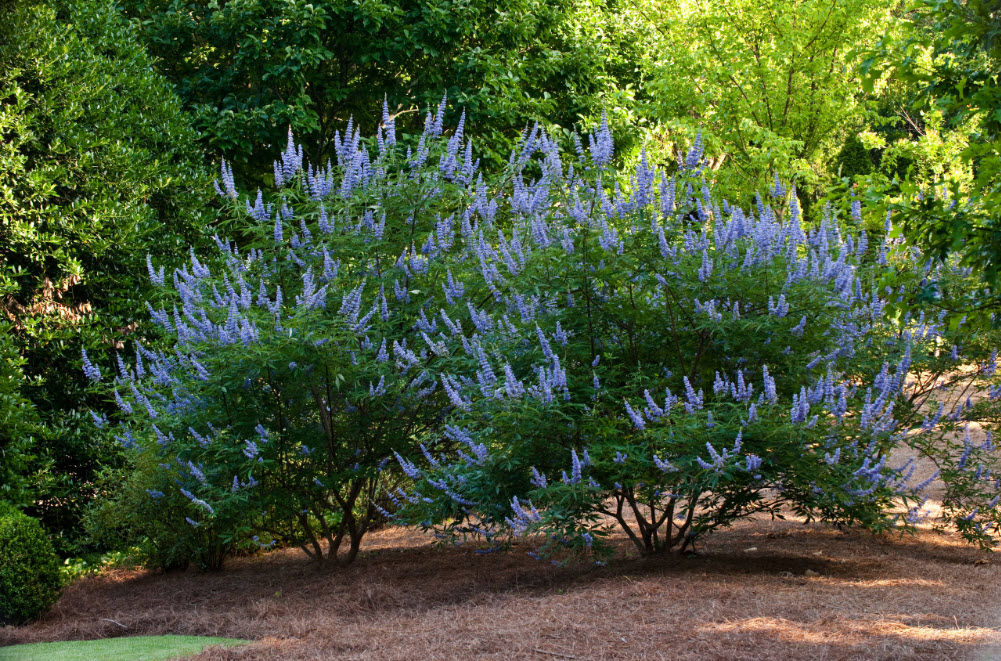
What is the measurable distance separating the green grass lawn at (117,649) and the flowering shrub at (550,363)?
3.02 ft

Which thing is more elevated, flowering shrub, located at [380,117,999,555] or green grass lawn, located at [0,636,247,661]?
flowering shrub, located at [380,117,999,555]

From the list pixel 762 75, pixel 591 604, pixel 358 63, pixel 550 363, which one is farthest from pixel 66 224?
pixel 762 75

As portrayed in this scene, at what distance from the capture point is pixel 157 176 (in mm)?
10117

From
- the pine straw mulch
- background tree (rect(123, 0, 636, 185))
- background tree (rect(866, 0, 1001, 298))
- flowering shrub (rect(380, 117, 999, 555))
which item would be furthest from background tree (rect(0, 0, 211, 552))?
background tree (rect(866, 0, 1001, 298))

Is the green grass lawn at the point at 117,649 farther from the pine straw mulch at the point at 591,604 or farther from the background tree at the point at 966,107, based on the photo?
Answer: the background tree at the point at 966,107

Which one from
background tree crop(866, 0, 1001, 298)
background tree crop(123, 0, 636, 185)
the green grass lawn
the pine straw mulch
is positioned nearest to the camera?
background tree crop(866, 0, 1001, 298)

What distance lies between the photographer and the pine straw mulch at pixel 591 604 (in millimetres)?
4367

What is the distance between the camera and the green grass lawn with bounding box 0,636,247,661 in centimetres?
519

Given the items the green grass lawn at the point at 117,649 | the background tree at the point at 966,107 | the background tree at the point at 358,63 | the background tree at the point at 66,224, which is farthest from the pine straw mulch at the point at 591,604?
the background tree at the point at 358,63

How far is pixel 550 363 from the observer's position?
580 cm

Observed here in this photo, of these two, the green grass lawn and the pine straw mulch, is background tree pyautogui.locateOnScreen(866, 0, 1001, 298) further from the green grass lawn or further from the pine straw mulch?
the green grass lawn

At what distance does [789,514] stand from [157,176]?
809 cm

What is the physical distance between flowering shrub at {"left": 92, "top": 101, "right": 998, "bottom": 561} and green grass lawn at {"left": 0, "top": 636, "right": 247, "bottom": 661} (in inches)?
36.2

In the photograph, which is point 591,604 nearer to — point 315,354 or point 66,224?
point 315,354
